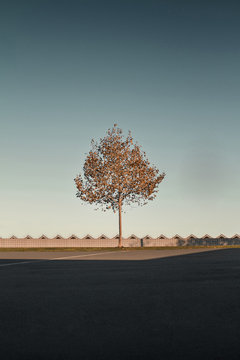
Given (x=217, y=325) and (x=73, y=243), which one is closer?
(x=217, y=325)

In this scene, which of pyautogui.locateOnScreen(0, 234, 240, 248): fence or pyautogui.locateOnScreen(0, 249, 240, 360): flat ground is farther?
pyautogui.locateOnScreen(0, 234, 240, 248): fence

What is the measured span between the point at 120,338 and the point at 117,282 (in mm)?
4161

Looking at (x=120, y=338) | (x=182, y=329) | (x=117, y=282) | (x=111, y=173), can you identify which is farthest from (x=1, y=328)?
(x=111, y=173)

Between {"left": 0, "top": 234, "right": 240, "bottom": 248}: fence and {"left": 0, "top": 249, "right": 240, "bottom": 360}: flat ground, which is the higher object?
{"left": 0, "top": 234, "right": 240, "bottom": 248}: fence

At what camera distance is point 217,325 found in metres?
3.80

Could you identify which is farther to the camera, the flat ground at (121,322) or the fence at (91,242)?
the fence at (91,242)

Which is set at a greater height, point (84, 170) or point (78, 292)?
point (84, 170)

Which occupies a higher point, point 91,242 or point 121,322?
point 91,242

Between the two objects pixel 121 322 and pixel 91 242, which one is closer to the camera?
pixel 121 322

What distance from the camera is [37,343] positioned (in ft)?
10.7

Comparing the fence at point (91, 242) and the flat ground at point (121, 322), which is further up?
the fence at point (91, 242)

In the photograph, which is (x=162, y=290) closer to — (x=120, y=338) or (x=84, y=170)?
(x=120, y=338)

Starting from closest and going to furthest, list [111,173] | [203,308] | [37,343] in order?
[37,343], [203,308], [111,173]

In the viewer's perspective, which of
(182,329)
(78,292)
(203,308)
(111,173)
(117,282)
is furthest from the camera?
(111,173)
